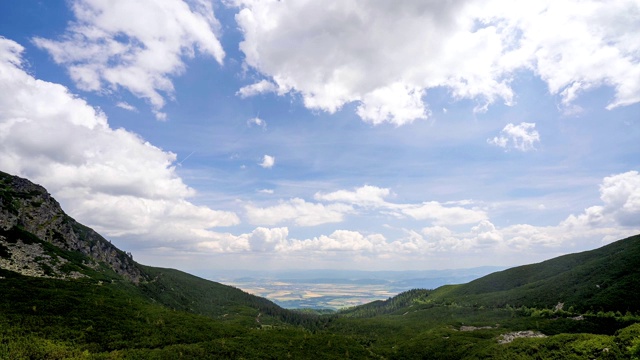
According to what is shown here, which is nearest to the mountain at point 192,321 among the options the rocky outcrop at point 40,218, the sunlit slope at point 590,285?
the rocky outcrop at point 40,218

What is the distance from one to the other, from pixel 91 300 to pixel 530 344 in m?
81.5

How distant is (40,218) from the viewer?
4085 inches

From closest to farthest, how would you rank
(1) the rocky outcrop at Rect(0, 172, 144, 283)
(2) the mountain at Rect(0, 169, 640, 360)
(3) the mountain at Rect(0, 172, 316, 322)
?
(2) the mountain at Rect(0, 169, 640, 360) → (3) the mountain at Rect(0, 172, 316, 322) → (1) the rocky outcrop at Rect(0, 172, 144, 283)

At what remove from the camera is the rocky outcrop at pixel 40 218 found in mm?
91125

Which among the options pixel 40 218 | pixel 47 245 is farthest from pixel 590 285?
pixel 40 218

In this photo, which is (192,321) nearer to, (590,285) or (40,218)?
(40,218)

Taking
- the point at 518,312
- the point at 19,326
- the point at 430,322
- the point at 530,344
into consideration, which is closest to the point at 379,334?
the point at 430,322

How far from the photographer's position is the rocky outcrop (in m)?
91.1

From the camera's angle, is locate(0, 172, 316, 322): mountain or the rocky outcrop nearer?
locate(0, 172, 316, 322): mountain

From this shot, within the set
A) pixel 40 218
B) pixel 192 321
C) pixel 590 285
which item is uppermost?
pixel 40 218

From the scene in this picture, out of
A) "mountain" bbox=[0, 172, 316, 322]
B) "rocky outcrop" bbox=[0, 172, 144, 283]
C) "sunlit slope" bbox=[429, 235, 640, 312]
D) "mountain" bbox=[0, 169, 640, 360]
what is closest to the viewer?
"mountain" bbox=[0, 169, 640, 360]

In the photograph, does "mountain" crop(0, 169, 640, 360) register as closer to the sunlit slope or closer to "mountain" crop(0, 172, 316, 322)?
"mountain" crop(0, 172, 316, 322)

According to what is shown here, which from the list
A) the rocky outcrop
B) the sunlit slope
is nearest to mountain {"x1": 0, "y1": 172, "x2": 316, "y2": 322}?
the rocky outcrop

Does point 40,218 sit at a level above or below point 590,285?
above
